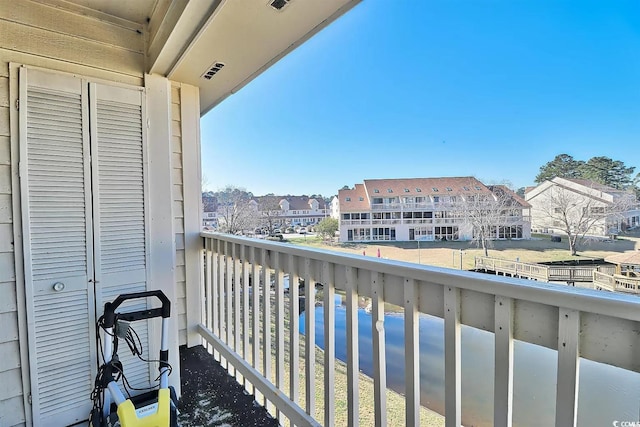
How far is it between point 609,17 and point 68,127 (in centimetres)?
250

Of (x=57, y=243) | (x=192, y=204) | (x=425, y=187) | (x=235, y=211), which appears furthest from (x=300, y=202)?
(x=57, y=243)

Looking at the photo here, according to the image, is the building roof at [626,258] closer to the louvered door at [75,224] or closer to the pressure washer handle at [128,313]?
the pressure washer handle at [128,313]

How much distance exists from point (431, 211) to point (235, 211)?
204cm

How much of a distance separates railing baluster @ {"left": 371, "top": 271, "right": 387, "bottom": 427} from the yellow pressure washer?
92 centimetres

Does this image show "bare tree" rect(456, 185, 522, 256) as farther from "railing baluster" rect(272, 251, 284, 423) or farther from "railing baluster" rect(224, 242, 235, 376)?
"railing baluster" rect(224, 242, 235, 376)

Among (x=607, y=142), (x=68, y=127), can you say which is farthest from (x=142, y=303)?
(x=607, y=142)

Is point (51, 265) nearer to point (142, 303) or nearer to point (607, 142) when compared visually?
point (142, 303)

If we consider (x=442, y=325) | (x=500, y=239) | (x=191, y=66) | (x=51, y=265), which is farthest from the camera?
(x=191, y=66)

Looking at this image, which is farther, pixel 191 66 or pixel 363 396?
pixel 363 396

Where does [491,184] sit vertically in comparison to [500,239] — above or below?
above

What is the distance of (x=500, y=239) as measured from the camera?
46.9 inches

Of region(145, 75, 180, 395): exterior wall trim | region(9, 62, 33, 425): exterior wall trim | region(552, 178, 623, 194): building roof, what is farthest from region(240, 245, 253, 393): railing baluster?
region(552, 178, 623, 194): building roof

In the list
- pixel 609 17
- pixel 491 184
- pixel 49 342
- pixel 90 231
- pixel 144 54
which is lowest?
pixel 49 342

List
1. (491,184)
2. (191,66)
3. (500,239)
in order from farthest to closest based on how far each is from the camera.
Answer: (191,66), (491,184), (500,239)
